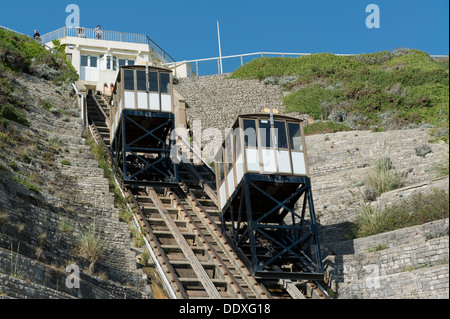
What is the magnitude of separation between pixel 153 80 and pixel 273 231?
8.28 m

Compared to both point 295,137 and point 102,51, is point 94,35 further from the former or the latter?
point 295,137

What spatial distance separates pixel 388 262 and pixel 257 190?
4.30 meters

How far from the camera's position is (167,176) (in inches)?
1060

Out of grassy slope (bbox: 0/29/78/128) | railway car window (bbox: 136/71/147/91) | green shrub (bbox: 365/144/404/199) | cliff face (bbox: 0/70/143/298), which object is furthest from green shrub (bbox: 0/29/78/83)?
green shrub (bbox: 365/144/404/199)

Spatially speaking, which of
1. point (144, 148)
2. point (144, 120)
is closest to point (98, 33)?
point (144, 120)

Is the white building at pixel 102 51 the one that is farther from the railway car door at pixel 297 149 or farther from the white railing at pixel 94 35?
the railway car door at pixel 297 149

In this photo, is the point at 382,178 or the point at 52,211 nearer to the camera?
the point at 52,211

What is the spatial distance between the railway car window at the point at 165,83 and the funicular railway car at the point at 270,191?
212 inches

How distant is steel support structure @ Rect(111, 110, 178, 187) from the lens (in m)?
26.7

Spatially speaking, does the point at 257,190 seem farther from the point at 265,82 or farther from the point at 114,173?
the point at 265,82

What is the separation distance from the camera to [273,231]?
22.6 m

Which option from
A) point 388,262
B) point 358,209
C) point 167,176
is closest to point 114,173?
point 167,176

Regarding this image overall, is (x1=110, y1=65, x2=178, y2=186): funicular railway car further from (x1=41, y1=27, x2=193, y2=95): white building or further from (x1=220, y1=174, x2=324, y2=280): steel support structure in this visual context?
(x1=41, y1=27, x2=193, y2=95): white building

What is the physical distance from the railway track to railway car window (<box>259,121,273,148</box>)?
3.22 metres
